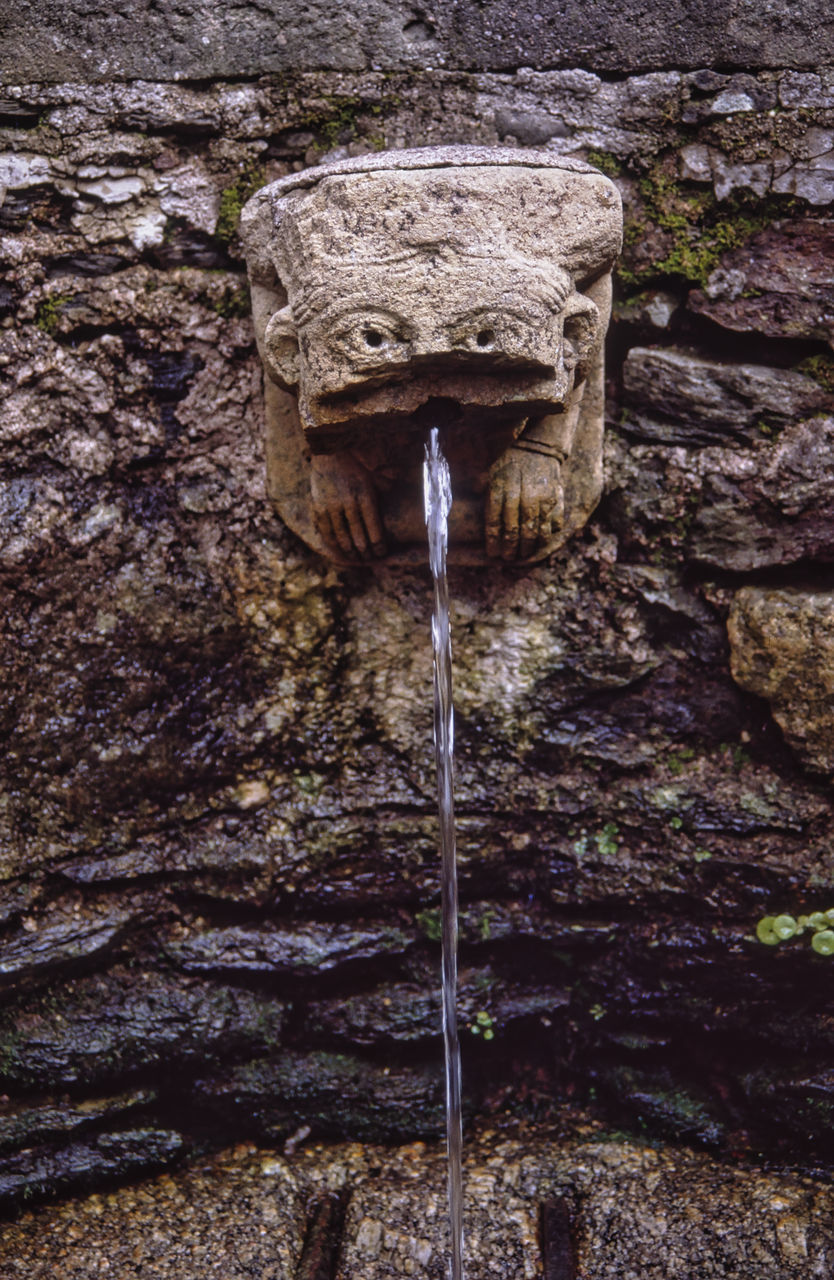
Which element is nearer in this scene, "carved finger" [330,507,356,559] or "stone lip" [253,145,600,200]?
"stone lip" [253,145,600,200]

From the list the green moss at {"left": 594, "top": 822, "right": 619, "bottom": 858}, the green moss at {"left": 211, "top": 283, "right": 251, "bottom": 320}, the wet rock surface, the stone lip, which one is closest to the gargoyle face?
the stone lip

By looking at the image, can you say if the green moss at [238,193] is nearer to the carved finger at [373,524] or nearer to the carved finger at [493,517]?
the carved finger at [373,524]

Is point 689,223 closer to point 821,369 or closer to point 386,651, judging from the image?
point 821,369

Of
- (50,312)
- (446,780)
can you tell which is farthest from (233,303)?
(446,780)

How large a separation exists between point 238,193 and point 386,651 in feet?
3.12

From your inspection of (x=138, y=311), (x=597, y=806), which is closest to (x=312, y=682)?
(x=597, y=806)

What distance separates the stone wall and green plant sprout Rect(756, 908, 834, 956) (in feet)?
0.07

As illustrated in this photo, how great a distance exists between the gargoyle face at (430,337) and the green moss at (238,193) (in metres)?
0.56

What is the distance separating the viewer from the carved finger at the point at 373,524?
182cm

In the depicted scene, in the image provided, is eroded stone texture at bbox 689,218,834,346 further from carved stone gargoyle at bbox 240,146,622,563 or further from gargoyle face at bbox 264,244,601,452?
gargoyle face at bbox 264,244,601,452

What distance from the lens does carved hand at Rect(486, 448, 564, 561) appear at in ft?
5.81

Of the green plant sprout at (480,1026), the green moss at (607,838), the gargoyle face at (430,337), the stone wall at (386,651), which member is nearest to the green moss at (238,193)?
the stone wall at (386,651)

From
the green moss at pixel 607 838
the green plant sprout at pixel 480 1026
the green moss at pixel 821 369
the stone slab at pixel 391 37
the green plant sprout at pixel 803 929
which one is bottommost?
the green plant sprout at pixel 480 1026

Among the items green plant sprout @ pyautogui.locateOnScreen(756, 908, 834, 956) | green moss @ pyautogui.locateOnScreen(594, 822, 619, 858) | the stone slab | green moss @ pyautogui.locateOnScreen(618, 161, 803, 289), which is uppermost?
the stone slab
